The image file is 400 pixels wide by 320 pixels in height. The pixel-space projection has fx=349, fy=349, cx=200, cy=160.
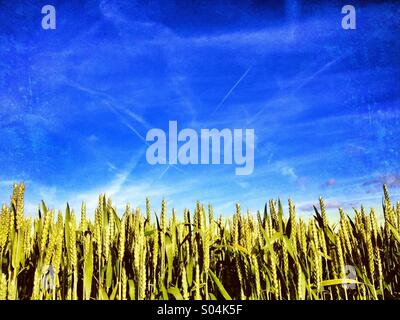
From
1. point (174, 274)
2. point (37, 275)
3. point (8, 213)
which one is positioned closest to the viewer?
point (37, 275)

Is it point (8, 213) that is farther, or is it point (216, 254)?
point (216, 254)

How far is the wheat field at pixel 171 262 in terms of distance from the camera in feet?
5.52

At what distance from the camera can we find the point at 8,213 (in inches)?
71.9

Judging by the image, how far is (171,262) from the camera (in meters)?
1.92

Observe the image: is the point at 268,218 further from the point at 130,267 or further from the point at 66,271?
the point at 66,271

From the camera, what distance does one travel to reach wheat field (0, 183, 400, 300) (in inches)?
66.2
